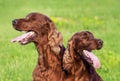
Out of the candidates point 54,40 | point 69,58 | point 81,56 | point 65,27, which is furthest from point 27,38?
point 65,27

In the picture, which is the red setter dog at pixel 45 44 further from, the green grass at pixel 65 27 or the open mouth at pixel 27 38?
the green grass at pixel 65 27

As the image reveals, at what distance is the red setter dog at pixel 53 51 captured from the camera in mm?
7748

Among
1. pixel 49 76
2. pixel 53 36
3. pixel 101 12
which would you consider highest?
pixel 53 36

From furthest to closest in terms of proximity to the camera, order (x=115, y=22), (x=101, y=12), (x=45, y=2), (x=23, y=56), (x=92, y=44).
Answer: (x=45, y=2) < (x=101, y=12) < (x=115, y=22) < (x=23, y=56) < (x=92, y=44)

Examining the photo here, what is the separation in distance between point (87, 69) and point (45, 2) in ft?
71.0

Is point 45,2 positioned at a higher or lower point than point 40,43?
lower

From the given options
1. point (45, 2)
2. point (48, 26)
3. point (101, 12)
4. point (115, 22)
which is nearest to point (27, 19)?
point (48, 26)

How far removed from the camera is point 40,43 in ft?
26.1

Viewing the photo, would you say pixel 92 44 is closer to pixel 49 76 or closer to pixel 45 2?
pixel 49 76

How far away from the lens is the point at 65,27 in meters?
20.5

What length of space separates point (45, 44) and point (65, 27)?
497 inches

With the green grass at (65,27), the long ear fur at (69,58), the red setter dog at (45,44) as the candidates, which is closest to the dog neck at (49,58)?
the red setter dog at (45,44)

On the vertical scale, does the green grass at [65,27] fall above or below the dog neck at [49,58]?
below

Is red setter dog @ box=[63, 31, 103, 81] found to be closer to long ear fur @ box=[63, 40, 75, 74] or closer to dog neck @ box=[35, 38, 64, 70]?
long ear fur @ box=[63, 40, 75, 74]
